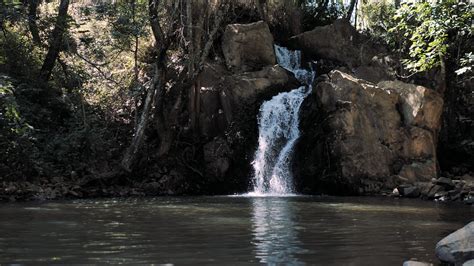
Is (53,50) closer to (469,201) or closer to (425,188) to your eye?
(425,188)

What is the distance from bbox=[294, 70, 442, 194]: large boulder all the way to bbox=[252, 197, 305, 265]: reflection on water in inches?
249

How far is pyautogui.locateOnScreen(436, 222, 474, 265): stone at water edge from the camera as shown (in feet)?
19.6

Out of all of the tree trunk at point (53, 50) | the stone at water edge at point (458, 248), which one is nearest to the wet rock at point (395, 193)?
the stone at water edge at point (458, 248)

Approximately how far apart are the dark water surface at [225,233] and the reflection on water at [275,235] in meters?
0.01

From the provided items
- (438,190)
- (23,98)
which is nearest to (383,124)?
(438,190)

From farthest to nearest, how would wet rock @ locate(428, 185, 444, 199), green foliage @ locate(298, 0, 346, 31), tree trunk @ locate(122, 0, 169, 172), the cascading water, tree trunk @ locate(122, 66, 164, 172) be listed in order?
green foliage @ locate(298, 0, 346, 31)
the cascading water
tree trunk @ locate(122, 0, 169, 172)
tree trunk @ locate(122, 66, 164, 172)
wet rock @ locate(428, 185, 444, 199)

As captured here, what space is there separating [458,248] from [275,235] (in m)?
2.97

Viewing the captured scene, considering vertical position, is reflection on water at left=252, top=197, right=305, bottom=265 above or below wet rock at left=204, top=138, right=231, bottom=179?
below

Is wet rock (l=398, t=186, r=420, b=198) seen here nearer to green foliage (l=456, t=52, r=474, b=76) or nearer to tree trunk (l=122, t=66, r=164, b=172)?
green foliage (l=456, t=52, r=474, b=76)

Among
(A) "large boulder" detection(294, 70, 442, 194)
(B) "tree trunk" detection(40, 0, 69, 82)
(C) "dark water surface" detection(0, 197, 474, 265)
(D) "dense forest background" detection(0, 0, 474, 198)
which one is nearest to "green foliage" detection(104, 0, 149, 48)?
(D) "dense forest background" detection(0, 0, 474, 198)

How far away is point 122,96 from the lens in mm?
21969

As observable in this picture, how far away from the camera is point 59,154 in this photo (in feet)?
58.8

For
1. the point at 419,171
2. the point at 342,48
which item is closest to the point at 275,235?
the point at 419,171

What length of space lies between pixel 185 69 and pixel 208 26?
2037 millimetres
